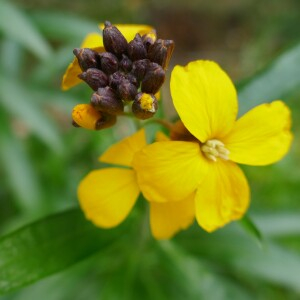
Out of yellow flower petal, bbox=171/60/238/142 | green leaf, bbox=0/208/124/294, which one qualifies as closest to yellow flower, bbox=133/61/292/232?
yellow flower petal, bbox=171/60/238/142

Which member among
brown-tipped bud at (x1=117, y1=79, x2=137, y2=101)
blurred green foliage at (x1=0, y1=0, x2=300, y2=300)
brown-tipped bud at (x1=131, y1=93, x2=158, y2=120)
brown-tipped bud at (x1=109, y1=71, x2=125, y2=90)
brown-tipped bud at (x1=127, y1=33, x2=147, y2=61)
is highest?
brown-tipped bud at (x1=127, y1=33, x2=147, y2=61)

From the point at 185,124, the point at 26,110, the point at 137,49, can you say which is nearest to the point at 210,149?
the point at 185,124

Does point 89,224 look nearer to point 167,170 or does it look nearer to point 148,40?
point 167,170

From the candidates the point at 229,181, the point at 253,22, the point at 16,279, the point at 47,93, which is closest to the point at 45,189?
the point at 47,93

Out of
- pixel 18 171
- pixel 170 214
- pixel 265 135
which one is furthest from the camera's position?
pixel 18 171

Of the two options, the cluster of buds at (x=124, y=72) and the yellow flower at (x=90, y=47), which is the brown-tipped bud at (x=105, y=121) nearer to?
the cluster of buds at (x=124, y=72)

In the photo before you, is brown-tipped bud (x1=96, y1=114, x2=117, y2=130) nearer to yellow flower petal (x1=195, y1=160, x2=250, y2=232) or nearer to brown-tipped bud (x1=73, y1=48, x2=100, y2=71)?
brown-tipped bud (x1=73, y1=48, x2=100, y2=71)
